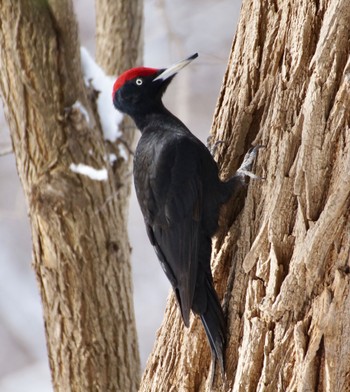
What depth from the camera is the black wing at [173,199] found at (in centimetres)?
296

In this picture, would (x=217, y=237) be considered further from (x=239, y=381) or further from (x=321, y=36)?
(x=321, y=36)

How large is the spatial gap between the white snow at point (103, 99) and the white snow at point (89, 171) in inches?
13.7

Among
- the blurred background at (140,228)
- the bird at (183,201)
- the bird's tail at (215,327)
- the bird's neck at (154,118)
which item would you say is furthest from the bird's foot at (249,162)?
the blurred background at (140,228)

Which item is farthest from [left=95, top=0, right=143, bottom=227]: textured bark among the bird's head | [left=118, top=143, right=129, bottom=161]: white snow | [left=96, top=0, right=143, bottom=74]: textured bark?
the bird's head

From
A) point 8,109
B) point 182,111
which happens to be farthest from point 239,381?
point 182,111

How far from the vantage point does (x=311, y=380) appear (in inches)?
92.4

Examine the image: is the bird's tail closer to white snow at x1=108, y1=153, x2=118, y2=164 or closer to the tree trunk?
the tree trunk

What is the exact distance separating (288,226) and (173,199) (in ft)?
2.18

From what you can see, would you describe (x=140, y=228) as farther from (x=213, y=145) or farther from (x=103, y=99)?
(x=213, y=145)

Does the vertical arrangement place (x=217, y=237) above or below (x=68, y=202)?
below

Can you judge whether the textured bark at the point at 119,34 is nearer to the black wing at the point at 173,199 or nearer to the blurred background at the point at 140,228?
the blurred background at the point at 140,228

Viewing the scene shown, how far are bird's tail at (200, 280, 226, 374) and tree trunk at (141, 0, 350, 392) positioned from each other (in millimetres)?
30

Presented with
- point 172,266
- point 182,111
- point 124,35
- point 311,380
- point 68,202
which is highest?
point 182,111

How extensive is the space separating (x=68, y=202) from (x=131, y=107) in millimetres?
803
